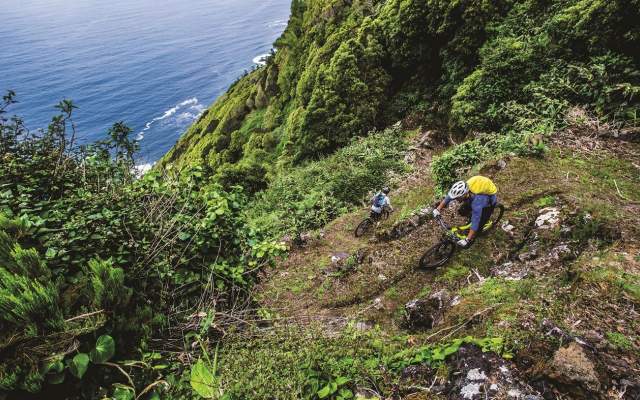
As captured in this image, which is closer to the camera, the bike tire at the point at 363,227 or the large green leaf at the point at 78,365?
the large green leaf at the point at 78,365

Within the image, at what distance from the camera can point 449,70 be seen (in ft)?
61.4

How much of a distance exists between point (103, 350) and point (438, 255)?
23.8 feet

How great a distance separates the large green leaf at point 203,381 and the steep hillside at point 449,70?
3628 millimetres

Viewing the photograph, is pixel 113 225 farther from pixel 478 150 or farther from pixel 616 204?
pixel 478 150

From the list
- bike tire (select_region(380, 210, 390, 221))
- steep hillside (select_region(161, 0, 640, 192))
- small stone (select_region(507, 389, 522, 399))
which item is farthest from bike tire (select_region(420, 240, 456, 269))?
steep hillside (select_region(161, 0, 640, 192))

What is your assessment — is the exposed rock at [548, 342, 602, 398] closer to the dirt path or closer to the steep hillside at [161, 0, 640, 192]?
the dirt path

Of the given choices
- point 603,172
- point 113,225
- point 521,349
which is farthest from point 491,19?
point 113,225

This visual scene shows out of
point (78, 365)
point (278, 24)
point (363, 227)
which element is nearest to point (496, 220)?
point (363, 227)

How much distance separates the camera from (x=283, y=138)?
103ft

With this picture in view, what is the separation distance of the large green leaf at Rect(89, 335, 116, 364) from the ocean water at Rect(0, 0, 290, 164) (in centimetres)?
3655

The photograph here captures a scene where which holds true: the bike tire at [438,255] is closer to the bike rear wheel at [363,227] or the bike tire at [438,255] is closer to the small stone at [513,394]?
the bike rear wheel at [363,227]

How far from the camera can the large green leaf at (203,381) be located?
3.17m

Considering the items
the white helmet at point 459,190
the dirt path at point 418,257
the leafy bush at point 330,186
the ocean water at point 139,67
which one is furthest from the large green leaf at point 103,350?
the ocean water at point 139,67

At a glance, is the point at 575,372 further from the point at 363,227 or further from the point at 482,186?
the point at 363,227
